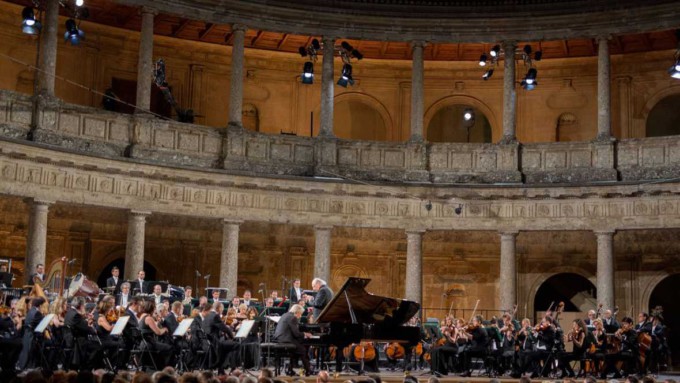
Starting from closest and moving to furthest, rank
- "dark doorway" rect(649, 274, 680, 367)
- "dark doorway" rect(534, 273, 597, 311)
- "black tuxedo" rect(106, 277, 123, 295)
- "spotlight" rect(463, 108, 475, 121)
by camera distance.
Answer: "black tuxedo" rect(106, 277, 123, 295) < "dark doorway" rect(649, 274, 680, 367) < "dark doorway" rect(534, 273, 597, 311) < "spotlight" rect(463, 108, 475, 121)

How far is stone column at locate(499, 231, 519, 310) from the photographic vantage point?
2453cm

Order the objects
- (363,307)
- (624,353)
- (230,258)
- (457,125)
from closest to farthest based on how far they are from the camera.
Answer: (363,307)
(624,353)
(230,258)
(457,125)

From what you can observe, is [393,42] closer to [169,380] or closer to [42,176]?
[42,176]

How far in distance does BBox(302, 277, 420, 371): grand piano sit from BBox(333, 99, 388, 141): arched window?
532 inches

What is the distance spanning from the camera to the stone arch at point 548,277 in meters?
27.5

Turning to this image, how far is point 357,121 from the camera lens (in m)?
29.8

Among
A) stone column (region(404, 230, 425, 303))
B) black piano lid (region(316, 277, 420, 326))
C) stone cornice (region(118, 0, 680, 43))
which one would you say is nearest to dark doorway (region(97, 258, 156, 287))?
stone cornice (region(118, 0, 680, 43))

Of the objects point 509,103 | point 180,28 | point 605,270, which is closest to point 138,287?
→ point 180,28

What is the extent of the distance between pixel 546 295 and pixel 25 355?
16336 mm

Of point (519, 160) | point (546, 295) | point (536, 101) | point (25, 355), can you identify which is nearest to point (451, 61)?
point (536, 101)

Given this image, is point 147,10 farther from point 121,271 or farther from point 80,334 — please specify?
point 80,334

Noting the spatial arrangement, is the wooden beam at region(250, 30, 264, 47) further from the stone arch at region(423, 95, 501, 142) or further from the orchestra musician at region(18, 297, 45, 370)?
the orchestra musician at region(18, 297, 45, 370)

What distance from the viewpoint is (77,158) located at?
71.3 ft

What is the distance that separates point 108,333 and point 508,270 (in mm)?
11747
